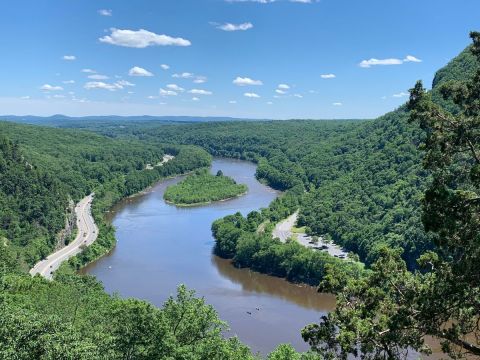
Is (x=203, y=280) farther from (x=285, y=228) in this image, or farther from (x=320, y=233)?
(x=285, y=228)

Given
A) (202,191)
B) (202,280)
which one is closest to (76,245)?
(202,280)

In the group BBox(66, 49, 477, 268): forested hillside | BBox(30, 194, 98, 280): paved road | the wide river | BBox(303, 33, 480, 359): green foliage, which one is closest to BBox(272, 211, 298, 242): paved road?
BBox(66, 49, 477, 268): forested hillside

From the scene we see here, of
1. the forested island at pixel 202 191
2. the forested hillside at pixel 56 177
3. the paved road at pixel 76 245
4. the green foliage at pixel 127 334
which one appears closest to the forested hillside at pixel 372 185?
the forested island at pixel 202 191

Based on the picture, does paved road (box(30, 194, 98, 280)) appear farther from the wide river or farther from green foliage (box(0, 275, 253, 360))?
green foliage (box(0, 275, 253, 360))

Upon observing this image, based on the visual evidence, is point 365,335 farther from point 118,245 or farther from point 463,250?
point 118,245

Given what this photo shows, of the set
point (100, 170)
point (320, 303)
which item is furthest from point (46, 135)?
point (320, 303)

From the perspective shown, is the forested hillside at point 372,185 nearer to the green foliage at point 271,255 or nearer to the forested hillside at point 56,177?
the green foliage at point 271,255

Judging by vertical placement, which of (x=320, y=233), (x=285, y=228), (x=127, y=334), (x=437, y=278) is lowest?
(x=285, y=228)
